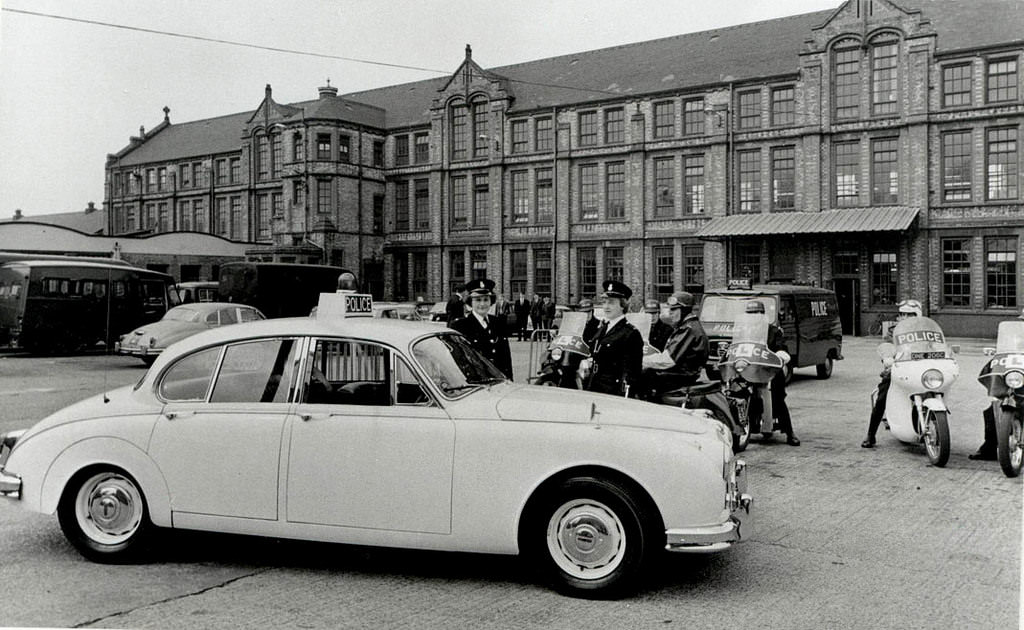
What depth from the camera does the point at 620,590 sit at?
15.6 feet

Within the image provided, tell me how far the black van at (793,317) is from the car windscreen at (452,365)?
9.87 metres

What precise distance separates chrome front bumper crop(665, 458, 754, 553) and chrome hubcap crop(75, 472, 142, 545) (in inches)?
134

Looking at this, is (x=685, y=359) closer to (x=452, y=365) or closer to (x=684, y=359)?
(x=684, y=359)

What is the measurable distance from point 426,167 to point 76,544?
41.9 metres

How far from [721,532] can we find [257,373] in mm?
3050

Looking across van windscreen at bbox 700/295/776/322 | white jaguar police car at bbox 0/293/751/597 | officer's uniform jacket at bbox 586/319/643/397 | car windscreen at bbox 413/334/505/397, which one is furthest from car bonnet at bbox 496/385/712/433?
van windscreen at bbox 700/295/776/322

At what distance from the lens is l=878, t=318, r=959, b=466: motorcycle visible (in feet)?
28.5

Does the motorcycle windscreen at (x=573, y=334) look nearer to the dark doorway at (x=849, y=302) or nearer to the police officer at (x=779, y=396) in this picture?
the police officer at (x=779, y=396)

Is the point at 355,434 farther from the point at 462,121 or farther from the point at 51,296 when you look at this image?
the point at 462,121

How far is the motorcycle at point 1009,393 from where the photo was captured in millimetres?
7945

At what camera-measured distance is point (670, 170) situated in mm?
40812

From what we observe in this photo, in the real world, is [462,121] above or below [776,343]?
above

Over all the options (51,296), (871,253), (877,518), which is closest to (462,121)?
(871,253)

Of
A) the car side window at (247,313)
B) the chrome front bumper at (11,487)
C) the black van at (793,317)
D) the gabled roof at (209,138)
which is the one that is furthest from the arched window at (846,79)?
the chrome front bumper at (11,487)
